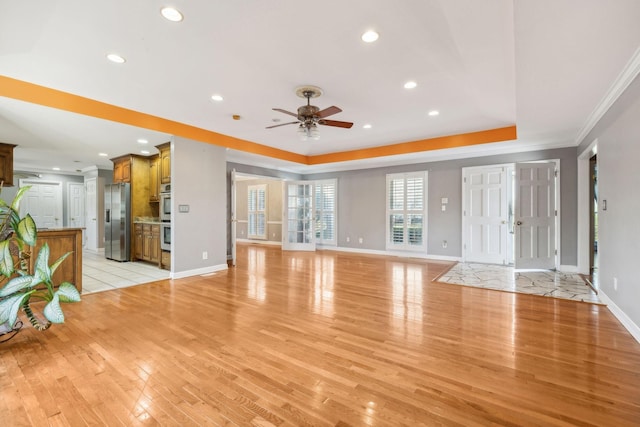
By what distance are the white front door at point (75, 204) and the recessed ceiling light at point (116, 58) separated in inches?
325

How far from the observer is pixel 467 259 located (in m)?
6.45

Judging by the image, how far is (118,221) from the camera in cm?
648

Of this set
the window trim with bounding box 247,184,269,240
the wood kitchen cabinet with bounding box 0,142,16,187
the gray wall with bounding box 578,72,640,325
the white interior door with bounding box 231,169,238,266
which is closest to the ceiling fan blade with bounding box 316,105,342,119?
the gray wall with bounding box 578,72,640,325

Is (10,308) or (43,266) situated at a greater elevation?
(43,266)

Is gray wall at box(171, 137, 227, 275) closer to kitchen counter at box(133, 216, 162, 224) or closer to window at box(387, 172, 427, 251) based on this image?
kitchen counter at box(133, 216, 162, 224)

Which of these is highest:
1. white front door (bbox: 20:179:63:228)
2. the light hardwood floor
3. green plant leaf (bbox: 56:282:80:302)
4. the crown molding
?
the crown molding

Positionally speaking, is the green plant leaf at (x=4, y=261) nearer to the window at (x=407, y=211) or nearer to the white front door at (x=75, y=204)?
the window at (x=407, y=211)

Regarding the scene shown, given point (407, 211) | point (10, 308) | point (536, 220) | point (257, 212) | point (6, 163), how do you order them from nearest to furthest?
point (10, 308)
point (6, 163)
point (536, 220)
point (407, 211)
point (257, 212)

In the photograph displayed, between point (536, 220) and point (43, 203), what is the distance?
12.7 meters

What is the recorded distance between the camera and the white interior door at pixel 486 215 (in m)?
6.06

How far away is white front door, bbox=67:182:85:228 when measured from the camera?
28.8 ft

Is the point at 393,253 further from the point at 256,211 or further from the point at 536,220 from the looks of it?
the point at 256,211

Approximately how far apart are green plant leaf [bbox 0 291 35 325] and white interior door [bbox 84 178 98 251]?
6.90 meters

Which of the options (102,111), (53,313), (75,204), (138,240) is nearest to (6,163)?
(138,240)
